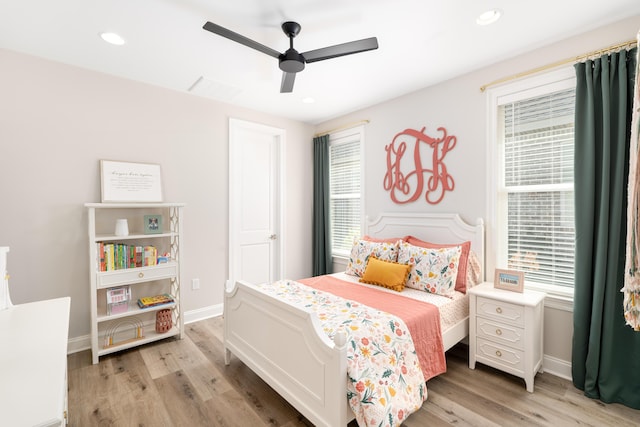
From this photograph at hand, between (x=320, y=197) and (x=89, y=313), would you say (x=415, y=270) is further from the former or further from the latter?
(x=89, y=313)

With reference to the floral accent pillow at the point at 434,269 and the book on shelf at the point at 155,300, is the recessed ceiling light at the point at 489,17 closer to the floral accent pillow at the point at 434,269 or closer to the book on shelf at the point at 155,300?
the floral accent pillow at the point at 434,269

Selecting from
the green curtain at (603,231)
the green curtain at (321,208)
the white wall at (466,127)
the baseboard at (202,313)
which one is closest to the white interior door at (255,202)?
the baseboard at (202,313)

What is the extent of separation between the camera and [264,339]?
2.16m

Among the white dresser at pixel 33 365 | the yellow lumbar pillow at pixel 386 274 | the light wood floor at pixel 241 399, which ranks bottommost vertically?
the light wood floor at pixel 241 399

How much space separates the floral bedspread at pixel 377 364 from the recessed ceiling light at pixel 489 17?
2.09 meters

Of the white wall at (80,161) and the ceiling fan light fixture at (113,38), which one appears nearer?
the ceiling fan light fixture at (113,38)

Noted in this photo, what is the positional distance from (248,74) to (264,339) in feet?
7.63

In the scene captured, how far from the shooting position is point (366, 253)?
123 inches

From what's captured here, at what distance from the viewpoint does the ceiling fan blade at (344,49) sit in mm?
1881

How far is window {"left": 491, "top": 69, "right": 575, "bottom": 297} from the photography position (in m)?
2.39

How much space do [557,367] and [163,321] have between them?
344 cm

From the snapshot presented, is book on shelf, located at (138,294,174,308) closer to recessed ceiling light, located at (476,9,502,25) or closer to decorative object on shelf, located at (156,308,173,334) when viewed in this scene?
decorative object on shelf, located at (156,308,173,334)

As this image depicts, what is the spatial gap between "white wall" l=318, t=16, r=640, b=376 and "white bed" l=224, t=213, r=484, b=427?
25cm

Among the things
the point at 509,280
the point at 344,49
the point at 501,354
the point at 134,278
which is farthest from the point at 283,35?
the point at 501,354
